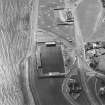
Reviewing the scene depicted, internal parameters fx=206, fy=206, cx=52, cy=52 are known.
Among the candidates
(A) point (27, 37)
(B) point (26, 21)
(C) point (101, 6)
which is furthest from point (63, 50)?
(C) point (101, 6)

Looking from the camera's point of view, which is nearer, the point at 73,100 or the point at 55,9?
the point at 73,100

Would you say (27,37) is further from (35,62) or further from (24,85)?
(24,85)

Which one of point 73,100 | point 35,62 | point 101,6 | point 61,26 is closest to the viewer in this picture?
point 73,100

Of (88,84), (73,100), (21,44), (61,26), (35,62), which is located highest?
(61,26)

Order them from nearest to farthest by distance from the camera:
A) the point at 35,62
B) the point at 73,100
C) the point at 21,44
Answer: the point at 73,100 < the point at 35,62 < the point at 21,44

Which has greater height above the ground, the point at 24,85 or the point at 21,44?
the point at 21,44

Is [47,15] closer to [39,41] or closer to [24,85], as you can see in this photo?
[39,41]
